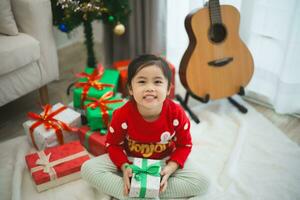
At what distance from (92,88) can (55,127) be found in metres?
0.29

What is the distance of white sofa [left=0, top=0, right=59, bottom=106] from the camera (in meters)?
1.51

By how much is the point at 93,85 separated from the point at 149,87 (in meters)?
0.60

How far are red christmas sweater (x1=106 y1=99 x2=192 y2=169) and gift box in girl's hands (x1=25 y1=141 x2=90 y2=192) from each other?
19cm

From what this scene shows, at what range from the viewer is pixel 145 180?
115 centimetres

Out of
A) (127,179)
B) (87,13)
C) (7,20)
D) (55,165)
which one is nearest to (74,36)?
(87,13)

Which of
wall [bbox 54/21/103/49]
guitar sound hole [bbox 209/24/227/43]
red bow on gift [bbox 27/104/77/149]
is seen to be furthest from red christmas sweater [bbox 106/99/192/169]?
wall [bbox 54/21/103/49]

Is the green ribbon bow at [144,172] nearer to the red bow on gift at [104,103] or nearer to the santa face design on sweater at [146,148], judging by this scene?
the santa face design on sweater at [146,148]

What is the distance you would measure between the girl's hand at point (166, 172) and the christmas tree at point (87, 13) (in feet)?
3.03

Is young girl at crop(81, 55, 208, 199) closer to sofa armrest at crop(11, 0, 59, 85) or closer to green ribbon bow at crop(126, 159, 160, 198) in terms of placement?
green ribbon bow at crop(126, 159, 160, 198)

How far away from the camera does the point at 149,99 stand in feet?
3.70

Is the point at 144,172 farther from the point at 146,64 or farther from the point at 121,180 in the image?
the point at 146,64

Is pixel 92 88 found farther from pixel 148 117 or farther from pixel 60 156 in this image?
pixel 148 117

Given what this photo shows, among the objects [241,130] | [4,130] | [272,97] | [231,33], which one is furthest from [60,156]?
[272,97]


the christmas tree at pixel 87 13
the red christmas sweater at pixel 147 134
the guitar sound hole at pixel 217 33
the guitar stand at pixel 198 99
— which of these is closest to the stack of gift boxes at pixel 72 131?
the red christmas sweater at pixel 147 134
